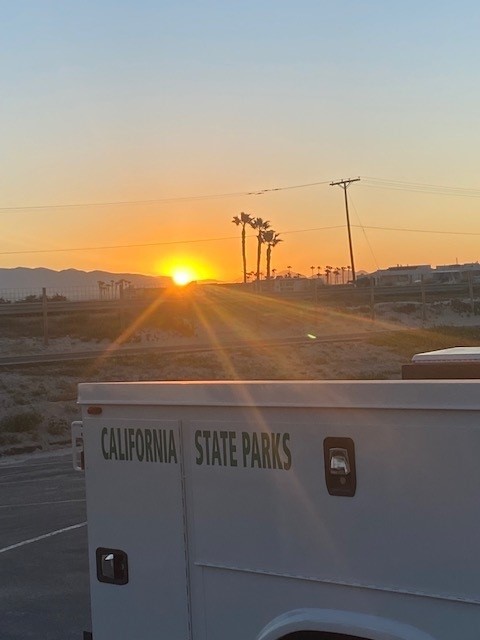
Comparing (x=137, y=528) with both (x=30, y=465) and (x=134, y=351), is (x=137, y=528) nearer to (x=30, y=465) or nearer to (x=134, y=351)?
(x=30, y=465)

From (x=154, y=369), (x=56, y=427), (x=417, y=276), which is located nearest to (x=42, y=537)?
(x=56, y=427)

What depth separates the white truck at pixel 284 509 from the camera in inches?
118

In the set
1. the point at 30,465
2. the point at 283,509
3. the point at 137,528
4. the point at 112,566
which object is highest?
the point at 283,509

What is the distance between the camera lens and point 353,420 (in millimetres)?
3250

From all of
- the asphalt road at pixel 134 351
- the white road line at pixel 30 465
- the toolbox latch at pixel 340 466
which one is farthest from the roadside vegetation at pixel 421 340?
the toolbox latch at pixel 340 466

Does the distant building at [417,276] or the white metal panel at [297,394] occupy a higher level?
the distant building at [417,276]

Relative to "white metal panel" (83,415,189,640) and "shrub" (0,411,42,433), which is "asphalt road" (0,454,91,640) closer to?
"white metal panel" (83,415,189,640)

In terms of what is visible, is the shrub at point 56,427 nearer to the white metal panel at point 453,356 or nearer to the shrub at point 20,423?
the shrub at point 20,423

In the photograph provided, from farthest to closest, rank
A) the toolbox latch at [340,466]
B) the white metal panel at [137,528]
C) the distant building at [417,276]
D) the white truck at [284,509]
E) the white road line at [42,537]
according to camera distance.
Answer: the distant building at [417,276]
the white road line at [42,537]
the white metal panel at [137,528]
the toolbox latch at [340,466]
the white truck at [284,509]

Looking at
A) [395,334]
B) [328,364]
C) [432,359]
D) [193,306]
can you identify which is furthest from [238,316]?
[432,359]

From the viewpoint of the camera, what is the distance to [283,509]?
3.44 m

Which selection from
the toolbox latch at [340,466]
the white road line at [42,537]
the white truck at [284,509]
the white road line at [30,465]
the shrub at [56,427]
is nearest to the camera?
the white truck at [284,509]

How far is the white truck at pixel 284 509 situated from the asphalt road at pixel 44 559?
326 centimetres

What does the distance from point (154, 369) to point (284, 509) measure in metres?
25.5
